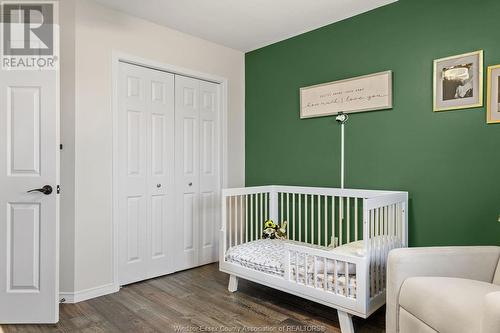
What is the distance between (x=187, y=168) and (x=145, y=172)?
0.47 meters

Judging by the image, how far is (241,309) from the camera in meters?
2.48

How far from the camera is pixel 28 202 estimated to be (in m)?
2.25

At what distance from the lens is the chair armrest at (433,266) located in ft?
5.99

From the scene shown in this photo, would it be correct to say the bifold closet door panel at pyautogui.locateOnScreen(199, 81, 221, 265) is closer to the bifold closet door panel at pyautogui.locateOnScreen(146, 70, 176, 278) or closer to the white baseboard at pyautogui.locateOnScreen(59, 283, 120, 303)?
the bifold closet door panel at pyautogui.locateOnScreen(146, 70, 176, 278)

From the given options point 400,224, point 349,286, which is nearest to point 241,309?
point 349,286

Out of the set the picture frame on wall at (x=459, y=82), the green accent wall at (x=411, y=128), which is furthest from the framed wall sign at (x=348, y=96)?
the picture frame on wall at (x=459, y=82)

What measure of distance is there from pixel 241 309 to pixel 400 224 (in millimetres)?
1317

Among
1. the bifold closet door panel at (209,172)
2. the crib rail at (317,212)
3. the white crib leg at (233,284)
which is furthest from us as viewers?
the bifold closet door panel at (209,172)

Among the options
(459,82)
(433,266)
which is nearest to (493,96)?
(459,82)

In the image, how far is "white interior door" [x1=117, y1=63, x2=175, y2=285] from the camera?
2949 mm

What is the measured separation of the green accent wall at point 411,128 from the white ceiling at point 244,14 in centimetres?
14

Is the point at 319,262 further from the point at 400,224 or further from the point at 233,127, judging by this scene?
the point at 233,127

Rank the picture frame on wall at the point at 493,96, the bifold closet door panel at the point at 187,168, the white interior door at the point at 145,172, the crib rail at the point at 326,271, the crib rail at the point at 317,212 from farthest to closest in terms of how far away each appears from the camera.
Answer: the bifold closet door panel at the point at 187,168, the white interior door at the point at 145,172, the crib rail at the point at 317,212, the picture frame on wall at the point at 493,96, the crib rail at the point at 326,271

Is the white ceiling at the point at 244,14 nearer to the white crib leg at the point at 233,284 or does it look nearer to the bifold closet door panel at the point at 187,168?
the bifold closet door panel at the point at 187,168
